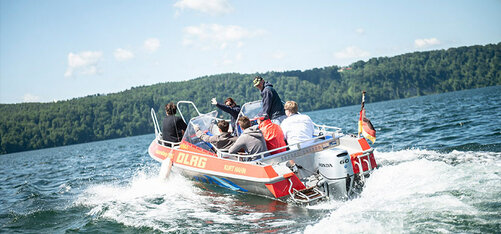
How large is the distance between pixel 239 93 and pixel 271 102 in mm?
92980

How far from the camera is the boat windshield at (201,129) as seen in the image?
376 inches

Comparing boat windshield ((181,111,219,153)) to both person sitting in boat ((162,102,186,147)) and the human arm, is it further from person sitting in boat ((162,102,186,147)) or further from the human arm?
the human arm

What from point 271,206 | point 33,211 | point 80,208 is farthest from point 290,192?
point 33,211

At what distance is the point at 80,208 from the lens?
29.0 feet

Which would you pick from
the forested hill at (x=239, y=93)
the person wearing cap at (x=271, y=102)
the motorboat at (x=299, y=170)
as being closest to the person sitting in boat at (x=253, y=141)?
the motorboat at (x=299, y=170)

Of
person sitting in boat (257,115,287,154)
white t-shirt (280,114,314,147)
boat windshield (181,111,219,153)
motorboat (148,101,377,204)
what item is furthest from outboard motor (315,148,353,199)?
boat windshield (181,111,219,153)

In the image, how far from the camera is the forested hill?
326 feet

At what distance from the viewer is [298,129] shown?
7.50 m

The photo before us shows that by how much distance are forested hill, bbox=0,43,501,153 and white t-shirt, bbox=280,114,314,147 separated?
274 feet

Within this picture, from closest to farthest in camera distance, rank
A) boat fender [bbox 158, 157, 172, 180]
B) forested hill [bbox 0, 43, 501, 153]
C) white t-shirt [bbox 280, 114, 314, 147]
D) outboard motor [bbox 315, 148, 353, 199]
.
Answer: outboard motor [bbox 315, 148, 353, 199] → white t-shirt [bbox 280, 114, 314, 147] → boat fender [bbox 158, 157, 172, 180] → forested hill [bbox 0, 43, 501, 153]

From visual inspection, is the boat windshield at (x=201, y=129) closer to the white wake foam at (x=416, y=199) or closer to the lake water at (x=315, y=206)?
the lake water at (x=315, y=206)

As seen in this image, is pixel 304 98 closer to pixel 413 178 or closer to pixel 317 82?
pixel 317 82

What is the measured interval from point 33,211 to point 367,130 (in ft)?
25.1

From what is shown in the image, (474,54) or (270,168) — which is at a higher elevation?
(474,54)
